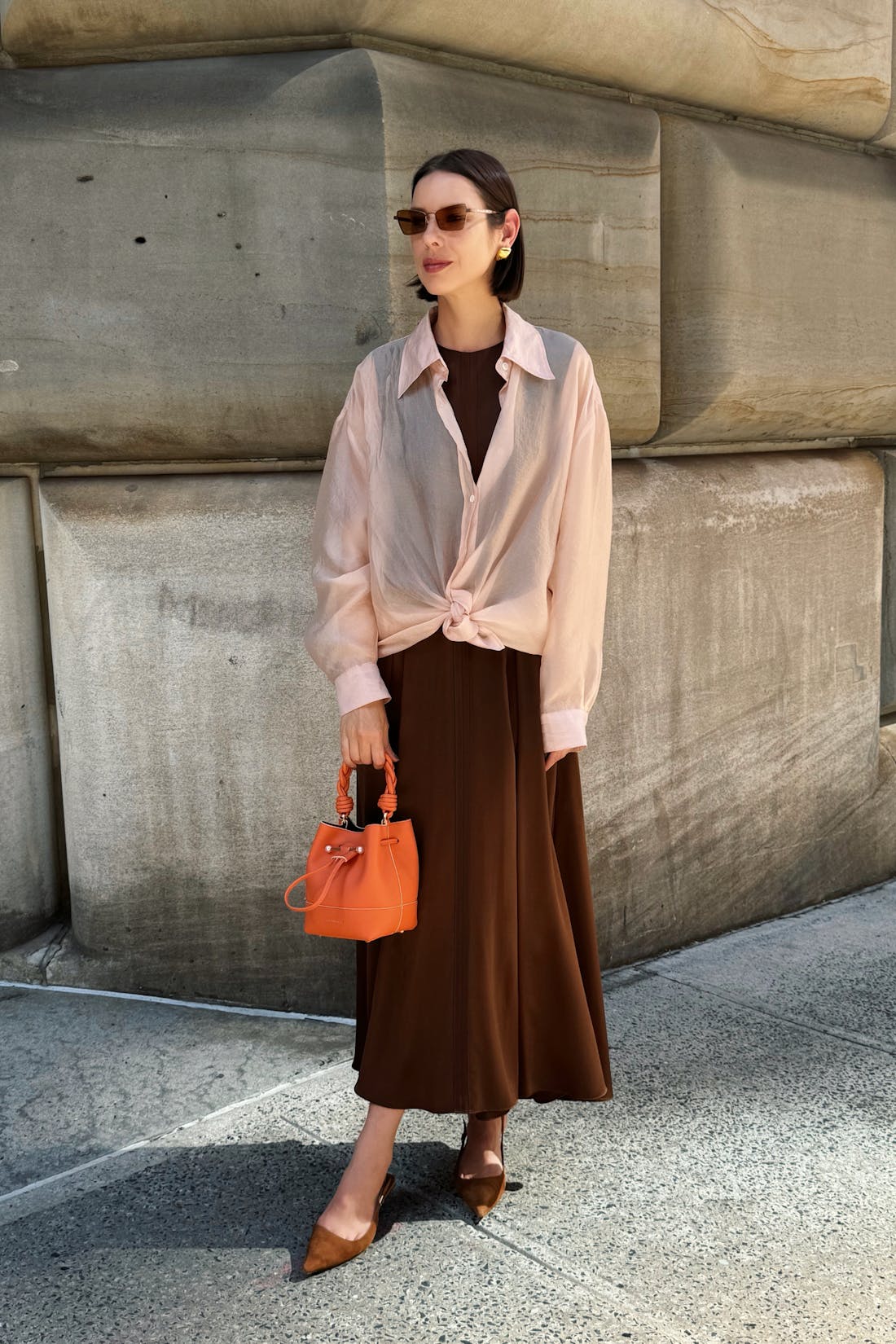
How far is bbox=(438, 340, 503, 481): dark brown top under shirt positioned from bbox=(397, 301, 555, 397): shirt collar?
34 millimetres

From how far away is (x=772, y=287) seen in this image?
385 cm

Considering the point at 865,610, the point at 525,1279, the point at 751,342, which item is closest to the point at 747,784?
the point at 865,610

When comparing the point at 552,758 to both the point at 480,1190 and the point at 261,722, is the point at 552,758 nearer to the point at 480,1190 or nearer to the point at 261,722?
the point at 480,1190

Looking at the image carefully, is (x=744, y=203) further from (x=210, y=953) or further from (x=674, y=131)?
(x=210, y=953)

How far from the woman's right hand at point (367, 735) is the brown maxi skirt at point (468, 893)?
1.5 inches

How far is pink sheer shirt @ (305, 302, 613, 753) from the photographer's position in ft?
7.39

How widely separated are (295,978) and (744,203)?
7.53 feet

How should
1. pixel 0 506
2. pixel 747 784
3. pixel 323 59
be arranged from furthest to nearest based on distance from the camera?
pixel 747 784 → pixel 0 506 → pixel 323 59

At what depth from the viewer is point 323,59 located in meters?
3.04

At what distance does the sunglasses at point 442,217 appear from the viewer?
7.17 ft

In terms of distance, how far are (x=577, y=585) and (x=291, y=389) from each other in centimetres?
112

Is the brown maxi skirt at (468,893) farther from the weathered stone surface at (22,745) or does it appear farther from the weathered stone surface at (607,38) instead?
the weathered stone surface at (607,38)

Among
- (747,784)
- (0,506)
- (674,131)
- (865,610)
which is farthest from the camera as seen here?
(865,610)

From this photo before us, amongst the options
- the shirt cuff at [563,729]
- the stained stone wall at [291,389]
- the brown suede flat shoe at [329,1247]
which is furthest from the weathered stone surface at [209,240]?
the brown suede flat shoe at [329,1247]
